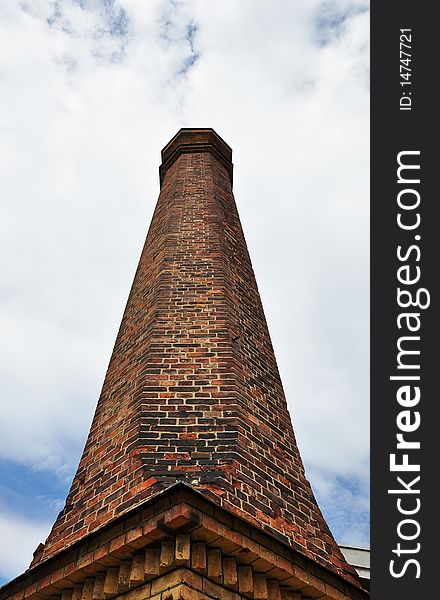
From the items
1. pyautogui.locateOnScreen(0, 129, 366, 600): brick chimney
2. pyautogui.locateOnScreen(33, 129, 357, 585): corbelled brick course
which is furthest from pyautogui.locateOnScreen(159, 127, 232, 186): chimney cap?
pyautogui.locateOnScreen(33, 129, 357, 585): corbelled brick course

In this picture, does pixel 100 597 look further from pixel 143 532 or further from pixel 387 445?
pixel 387 445

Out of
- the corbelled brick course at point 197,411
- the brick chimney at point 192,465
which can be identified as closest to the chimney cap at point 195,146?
the brick chimney at point 192,465

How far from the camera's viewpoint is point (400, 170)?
15.2 feet

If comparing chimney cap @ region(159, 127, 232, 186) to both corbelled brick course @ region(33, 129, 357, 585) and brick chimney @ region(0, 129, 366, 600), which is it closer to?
brick chimney @ region(0, 129, 366, 600)

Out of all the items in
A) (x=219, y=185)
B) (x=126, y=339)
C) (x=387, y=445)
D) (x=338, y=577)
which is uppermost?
(x=219, y=185)

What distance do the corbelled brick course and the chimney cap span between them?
2.87 m

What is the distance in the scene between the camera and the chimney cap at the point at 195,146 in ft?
31.0

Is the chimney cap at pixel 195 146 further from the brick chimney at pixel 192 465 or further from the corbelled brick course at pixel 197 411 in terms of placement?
the corbelled brick course at pixel 197 411

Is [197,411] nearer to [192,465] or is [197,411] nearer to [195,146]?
[192,465]

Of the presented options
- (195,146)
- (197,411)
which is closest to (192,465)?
(197,411)

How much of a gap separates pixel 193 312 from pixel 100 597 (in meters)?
2.76

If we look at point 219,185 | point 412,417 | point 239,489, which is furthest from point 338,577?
point 219,185

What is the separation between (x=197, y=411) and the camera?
4449mm

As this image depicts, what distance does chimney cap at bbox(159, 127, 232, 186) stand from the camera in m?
9.46
